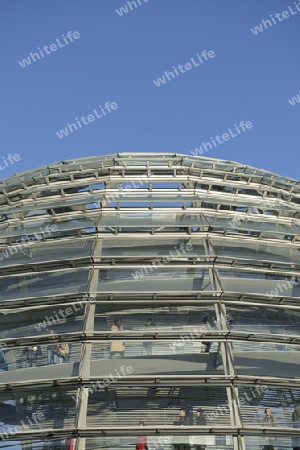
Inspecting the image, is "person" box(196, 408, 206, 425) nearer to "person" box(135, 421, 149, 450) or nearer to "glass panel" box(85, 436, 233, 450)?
"glass panel" box(85, 436, 233, 450)

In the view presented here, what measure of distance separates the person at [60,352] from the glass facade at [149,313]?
0.09 feet

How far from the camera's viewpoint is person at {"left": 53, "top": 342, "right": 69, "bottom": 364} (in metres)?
16.3

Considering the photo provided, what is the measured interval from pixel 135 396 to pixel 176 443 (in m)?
1.50

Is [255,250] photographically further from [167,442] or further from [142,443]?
[142,443]

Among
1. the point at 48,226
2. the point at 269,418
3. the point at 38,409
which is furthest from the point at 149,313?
the point at 48,226

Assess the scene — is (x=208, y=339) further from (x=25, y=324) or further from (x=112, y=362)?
(x=25, y=324)

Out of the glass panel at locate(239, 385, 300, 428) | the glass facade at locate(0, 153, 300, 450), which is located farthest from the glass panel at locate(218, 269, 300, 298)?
the glass panel at locate(239, 385, 300, 428)

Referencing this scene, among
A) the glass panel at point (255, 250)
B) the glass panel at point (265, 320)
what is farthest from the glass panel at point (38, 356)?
the glass panel at point (255, 250)

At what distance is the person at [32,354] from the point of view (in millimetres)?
16469

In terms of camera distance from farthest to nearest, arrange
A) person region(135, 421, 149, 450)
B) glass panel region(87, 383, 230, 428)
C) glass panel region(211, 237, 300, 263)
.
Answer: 1. glass panel region(211, 237, 300, 263)
2. glass panel region(87, 383, 230, 428)
3. person region(135, 421, 149, 450)

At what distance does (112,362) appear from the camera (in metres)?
16.0

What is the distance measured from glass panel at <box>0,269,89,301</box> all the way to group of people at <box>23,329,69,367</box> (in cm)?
182

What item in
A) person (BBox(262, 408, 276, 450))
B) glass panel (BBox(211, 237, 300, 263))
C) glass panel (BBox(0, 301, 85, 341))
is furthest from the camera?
glass panel (BBox(211, 237, 300, 263))

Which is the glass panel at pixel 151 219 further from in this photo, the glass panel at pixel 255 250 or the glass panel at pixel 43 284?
the glass panel at pixel 43 284
